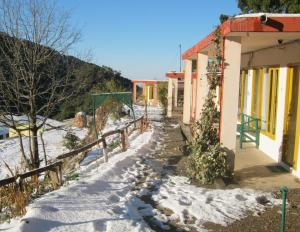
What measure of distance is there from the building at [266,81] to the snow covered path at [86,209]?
2.30 metres

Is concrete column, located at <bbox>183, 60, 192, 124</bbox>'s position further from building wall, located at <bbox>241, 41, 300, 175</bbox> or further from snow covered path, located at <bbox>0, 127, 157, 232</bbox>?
snow covered path, located at <bbox>0, 127, 157, 232</bbox>

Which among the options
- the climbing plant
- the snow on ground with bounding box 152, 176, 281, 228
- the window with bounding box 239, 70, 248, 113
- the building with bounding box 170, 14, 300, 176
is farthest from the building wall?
the window with bounding box 239, 70, 248, 113

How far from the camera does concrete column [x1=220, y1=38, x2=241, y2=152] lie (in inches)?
275

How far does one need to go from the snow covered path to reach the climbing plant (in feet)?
4.29

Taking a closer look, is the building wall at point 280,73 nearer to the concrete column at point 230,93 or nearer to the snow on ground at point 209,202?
the concrete column at point 230,93

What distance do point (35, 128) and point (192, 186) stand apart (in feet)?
19.0

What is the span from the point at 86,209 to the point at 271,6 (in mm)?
19697

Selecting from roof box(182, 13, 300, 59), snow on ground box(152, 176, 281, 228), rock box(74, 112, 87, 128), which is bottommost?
rock box(74, 112, 87, 128)

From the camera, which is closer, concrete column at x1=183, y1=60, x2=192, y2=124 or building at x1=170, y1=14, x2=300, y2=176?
building at x1=170, y1=14, x2=300, y2=176

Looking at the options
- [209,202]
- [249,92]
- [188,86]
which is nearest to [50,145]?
[188,86]

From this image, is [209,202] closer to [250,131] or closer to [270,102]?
[270,102]

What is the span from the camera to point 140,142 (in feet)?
40.6

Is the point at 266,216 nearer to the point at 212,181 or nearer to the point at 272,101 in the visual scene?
the point at 212,181

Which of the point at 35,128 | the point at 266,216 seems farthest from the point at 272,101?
the point at 35,128
